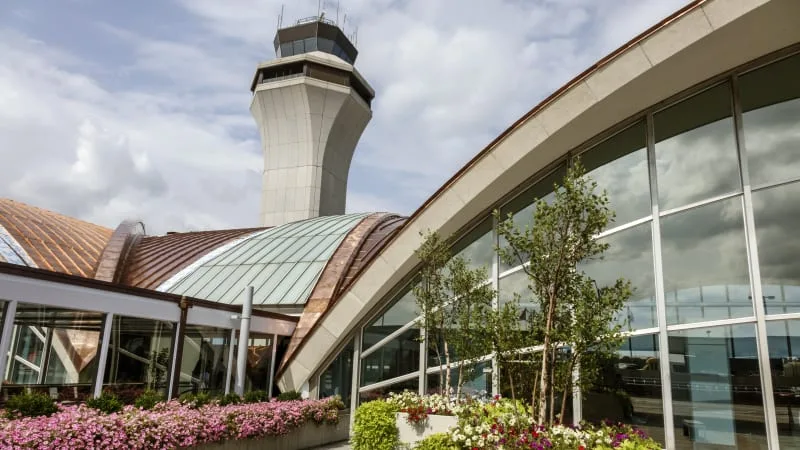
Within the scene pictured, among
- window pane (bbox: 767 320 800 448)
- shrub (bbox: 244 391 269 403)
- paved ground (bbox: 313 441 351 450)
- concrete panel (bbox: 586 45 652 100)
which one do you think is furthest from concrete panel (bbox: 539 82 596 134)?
shrub (bbox: 244 391 269 403)

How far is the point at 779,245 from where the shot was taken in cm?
955

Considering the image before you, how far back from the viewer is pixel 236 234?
26375 millimetres

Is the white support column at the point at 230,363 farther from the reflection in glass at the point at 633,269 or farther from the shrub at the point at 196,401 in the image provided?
the reflection in glass at the point at 633,269

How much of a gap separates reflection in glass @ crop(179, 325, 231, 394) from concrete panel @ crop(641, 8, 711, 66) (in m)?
12.4

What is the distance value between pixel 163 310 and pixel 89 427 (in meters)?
4.33

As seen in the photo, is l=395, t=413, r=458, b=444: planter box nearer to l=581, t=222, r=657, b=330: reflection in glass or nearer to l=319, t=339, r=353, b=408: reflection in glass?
l=581, t=222, r=657, b=330: reflection in glass

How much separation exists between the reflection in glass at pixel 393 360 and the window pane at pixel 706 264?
6.71m

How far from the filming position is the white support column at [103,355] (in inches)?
472

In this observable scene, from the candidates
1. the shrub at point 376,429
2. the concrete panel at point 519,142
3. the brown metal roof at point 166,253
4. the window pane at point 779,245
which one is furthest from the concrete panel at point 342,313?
the window pane at point 779,245

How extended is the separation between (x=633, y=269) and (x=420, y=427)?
523 cm

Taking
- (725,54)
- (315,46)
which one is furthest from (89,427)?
(315,46)

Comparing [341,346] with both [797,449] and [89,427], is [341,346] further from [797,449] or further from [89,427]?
[797,449]

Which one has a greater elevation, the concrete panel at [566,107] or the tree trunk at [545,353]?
the concrete panel at [566,107]

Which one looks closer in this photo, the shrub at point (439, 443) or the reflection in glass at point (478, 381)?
the shrub at point (439, 443)
